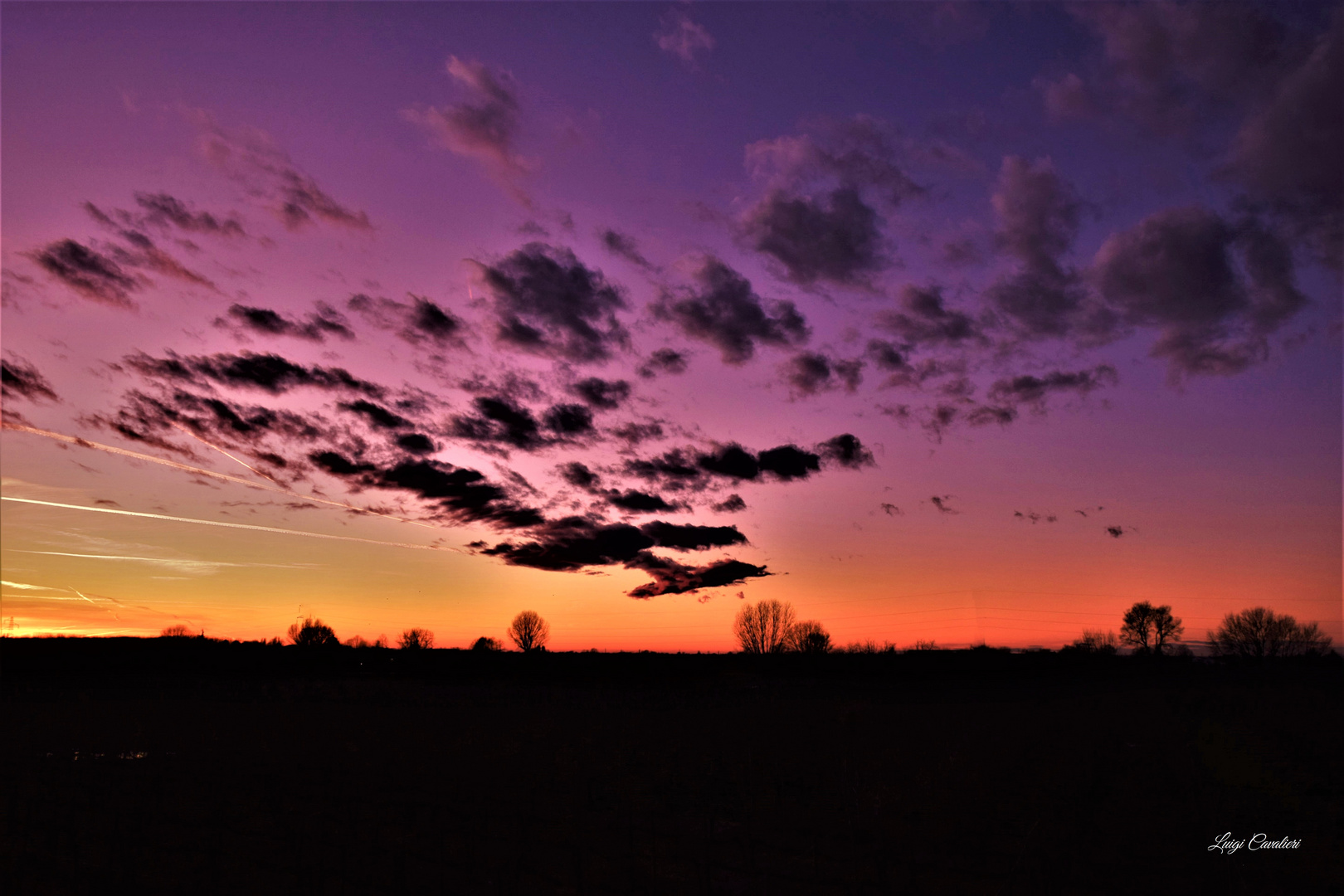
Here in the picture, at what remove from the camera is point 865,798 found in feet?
49.5

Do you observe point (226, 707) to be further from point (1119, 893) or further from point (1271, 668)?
point (1271, 668)

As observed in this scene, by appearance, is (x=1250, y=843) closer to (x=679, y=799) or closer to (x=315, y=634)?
(x=679, y=799)

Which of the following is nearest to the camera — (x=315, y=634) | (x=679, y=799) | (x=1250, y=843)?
(x=1250, y=843)

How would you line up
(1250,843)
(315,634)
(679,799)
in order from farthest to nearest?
(315,634) < (679,799) < (1250,843)

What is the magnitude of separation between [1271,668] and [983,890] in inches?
2506

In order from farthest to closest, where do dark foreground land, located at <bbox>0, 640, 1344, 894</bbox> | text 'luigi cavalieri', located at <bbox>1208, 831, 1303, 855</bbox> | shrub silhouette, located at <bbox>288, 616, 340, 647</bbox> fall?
shrub silhouette, located at <bbox>288, 616, 340, 647</bbox>, text 'luigi cavalieri', located at <bbox>1208, 831, 1303, 855</bbox>, dark foreground land, located at <bbox>0, 640, 1344, 894</bbox>

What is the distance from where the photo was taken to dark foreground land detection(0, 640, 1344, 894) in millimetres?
10930

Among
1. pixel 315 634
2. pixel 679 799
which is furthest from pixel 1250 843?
pixel 315 634

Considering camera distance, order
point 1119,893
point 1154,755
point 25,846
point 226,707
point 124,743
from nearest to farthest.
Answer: point 1119,893, point 25,846, point 1154,755, point 124,743, point 226,707

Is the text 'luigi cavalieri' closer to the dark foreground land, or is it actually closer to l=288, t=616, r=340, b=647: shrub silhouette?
the dark foreground land

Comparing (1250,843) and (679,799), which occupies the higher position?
→ (1250,843)

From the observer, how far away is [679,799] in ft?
53.4

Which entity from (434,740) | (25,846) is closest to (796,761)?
(434,740)

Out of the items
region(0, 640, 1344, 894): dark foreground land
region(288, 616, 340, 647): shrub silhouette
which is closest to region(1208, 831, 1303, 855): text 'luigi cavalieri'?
region(0, 640, 1344, 894): dark foreground land
